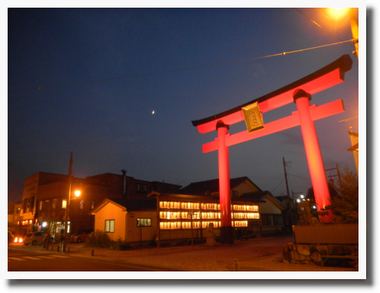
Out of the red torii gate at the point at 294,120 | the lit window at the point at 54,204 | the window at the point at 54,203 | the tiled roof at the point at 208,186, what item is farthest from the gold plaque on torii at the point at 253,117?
the lit window at the point at 54,204

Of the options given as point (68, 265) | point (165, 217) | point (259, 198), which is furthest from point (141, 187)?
point (68, 265)

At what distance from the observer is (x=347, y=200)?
10.7m

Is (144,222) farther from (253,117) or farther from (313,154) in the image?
(313,154)

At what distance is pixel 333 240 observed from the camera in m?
10.0

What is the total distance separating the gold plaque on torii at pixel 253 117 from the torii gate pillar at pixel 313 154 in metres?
2.40

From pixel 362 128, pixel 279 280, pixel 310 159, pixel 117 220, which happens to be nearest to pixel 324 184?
pixel 310 159

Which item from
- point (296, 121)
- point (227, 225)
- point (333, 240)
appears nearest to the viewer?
point (333, 240)

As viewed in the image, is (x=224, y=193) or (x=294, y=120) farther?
(x=224, y=193)

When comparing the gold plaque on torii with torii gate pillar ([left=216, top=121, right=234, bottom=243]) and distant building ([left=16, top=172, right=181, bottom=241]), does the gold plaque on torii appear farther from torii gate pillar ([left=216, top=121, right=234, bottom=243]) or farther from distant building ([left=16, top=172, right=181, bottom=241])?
distant building ([left=16, top=172, right=181, bottom=241])

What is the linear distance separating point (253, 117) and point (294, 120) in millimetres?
2601

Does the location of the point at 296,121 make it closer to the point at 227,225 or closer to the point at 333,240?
the point at 333,240

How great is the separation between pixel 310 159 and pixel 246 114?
5439mm

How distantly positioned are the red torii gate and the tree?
2.79 feet

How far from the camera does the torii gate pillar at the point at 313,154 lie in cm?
1320
